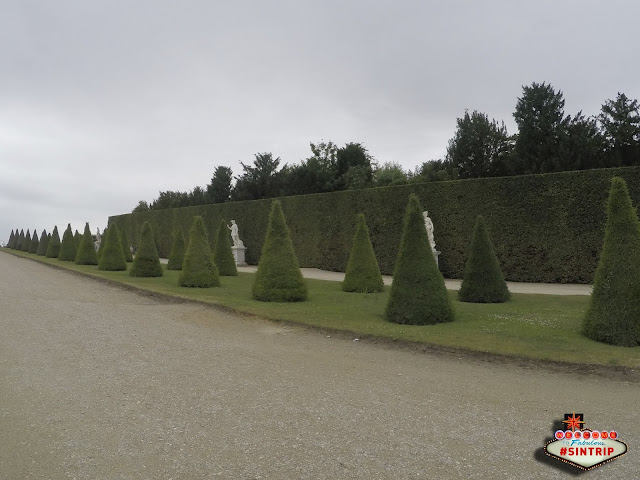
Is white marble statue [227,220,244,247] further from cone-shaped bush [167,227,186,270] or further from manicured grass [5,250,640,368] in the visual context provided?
manicured grass [5,250,640,368]

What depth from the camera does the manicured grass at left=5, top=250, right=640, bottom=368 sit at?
23.9 ft

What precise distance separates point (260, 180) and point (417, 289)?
43.7 meters

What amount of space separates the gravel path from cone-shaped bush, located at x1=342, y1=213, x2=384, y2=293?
656 cm

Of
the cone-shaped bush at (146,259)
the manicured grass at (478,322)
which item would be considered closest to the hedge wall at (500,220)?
the manicured grass at (478,322)

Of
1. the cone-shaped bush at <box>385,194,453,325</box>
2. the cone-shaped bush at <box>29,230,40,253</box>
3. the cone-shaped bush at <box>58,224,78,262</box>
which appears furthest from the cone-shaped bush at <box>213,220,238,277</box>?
the cone-shaped bush at <box>29,230,40,253</box>

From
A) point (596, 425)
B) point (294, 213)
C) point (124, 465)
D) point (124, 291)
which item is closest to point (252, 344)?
point (124, 465)

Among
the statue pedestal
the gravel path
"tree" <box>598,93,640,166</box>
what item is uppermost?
"tree" <box>598,93,640,166</box>

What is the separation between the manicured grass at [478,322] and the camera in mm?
7285

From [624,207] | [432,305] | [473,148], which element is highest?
[473,148]

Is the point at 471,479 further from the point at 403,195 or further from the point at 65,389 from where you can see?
the point at 403,195

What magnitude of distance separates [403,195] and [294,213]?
25.7 ft

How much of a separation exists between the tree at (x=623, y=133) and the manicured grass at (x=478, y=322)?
18.8 metres

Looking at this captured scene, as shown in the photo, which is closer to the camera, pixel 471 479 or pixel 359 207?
pixel 471 479

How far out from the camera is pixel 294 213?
28.3 meters
